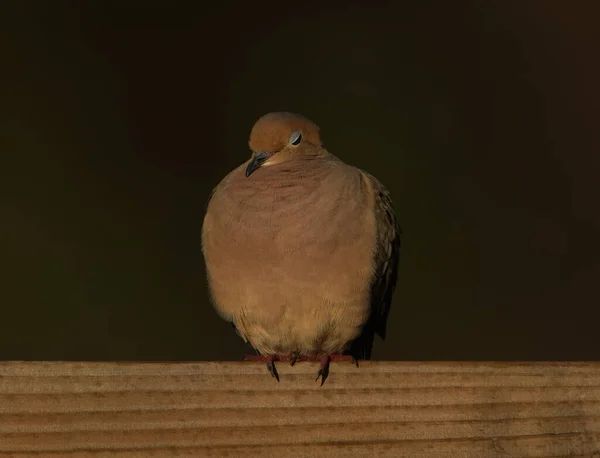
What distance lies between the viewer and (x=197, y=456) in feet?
4.54

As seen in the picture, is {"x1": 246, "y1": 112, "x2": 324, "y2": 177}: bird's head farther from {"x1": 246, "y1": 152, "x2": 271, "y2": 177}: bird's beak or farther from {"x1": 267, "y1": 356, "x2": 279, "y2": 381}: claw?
{"x1": 267, "y1": 356, "x2": 279, "y2": 381}: claw

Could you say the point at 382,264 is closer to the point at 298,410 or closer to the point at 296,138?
the point at 296,138

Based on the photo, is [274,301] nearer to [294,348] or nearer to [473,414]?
[294,348]

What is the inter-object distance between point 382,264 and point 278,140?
43cm

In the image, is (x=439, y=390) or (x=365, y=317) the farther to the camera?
(x=365, y=317)

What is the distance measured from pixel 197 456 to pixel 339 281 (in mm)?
897

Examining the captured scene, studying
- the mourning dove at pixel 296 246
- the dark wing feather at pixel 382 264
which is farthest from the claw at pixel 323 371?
the dark wing feather at pixel 382 264

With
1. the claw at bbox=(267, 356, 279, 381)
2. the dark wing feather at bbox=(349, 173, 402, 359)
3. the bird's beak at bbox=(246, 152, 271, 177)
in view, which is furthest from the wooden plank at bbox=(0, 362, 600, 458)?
the bird's beak at bbox=(246, 152, 271, 177)

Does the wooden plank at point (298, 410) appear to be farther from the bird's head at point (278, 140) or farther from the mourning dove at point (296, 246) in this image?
the bird's head at point (278, 140)

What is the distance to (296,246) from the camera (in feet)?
7.06

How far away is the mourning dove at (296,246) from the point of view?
2.18 meters

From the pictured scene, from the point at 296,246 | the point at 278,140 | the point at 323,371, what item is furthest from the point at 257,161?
the point at 323,371

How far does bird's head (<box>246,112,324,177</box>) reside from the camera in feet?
8.30

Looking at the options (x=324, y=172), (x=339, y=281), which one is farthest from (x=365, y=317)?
(x=324, y=172)
